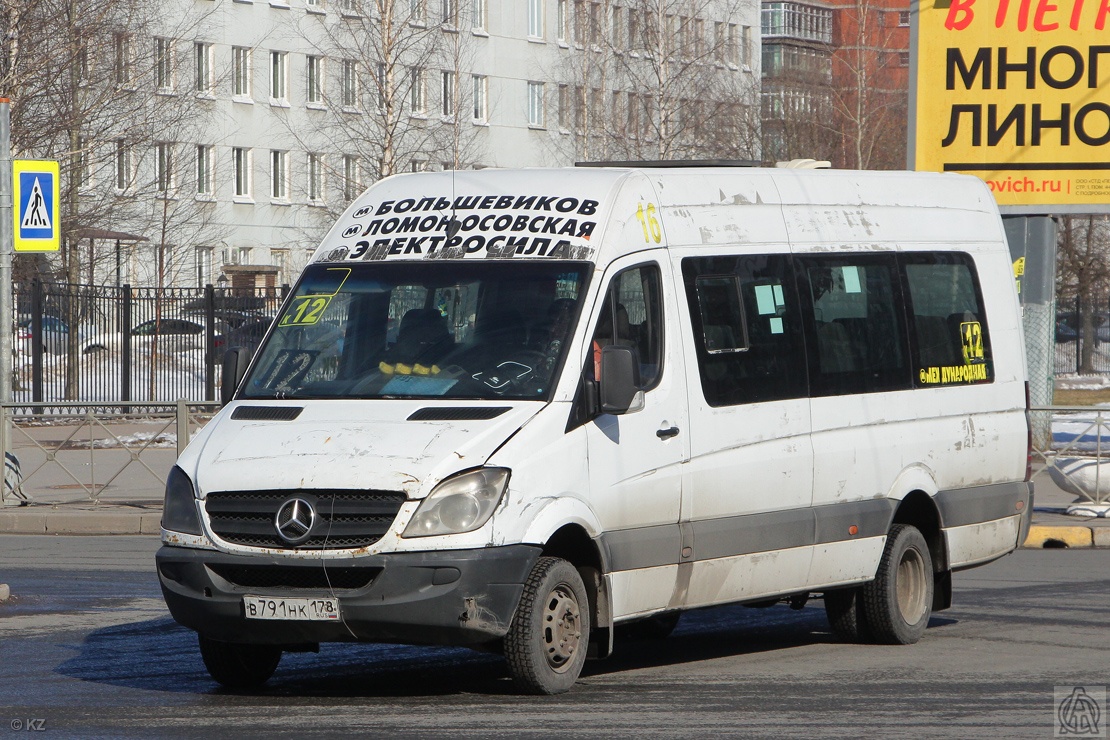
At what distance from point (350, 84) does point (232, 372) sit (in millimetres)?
51259

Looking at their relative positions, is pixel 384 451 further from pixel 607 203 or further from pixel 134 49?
pixel 134 49

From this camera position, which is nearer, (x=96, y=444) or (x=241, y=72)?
(x=96, y=444)

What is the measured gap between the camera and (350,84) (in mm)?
58812

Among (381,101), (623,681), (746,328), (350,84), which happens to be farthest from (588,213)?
(350,84)

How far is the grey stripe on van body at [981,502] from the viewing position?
9.94 meters

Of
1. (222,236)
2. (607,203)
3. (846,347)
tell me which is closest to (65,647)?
(607,203)

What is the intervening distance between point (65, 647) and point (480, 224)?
3280 mm

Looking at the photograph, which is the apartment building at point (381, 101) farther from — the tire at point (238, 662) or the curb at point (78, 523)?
the tire at point (238, 662)

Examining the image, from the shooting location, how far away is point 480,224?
8.57 meters

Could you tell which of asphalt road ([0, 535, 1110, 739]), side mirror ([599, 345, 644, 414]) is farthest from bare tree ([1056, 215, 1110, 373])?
side mirror ([599, 345, 644, 414])

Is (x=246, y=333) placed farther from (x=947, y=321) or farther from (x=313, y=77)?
(x=313, y=77)

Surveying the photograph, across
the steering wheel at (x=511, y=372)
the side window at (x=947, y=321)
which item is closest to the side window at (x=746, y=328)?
the steering wheel at (x=511, y=372)

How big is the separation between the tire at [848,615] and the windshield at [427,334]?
260 centimetres

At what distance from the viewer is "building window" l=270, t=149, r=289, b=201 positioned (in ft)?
202
